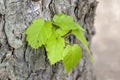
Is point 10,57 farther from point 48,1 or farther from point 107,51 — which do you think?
point 107,51

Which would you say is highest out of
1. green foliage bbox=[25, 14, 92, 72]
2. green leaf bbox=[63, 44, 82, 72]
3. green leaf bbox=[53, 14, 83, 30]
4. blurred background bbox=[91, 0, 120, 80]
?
green leaf bbox=[53, 14, 83, 30]

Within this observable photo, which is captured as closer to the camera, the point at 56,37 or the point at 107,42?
the point at 56,37

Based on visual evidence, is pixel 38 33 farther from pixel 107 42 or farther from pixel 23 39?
pixel 107 42

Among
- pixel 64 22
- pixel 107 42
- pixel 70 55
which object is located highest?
pixel 64 22

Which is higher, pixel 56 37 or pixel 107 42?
pixel 56 37

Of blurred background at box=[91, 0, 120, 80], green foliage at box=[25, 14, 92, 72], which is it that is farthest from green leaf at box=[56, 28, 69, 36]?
blurred background at box=[91, 0, 120, 80]

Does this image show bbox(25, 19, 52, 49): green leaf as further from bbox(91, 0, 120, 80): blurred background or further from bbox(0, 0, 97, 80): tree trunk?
bbox(91, 0, 120, 80): blurred background

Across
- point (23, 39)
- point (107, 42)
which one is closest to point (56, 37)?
point (23, 39)

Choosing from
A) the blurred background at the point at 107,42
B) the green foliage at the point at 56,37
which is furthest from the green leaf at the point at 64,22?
the blurred background at the point at 107,42
